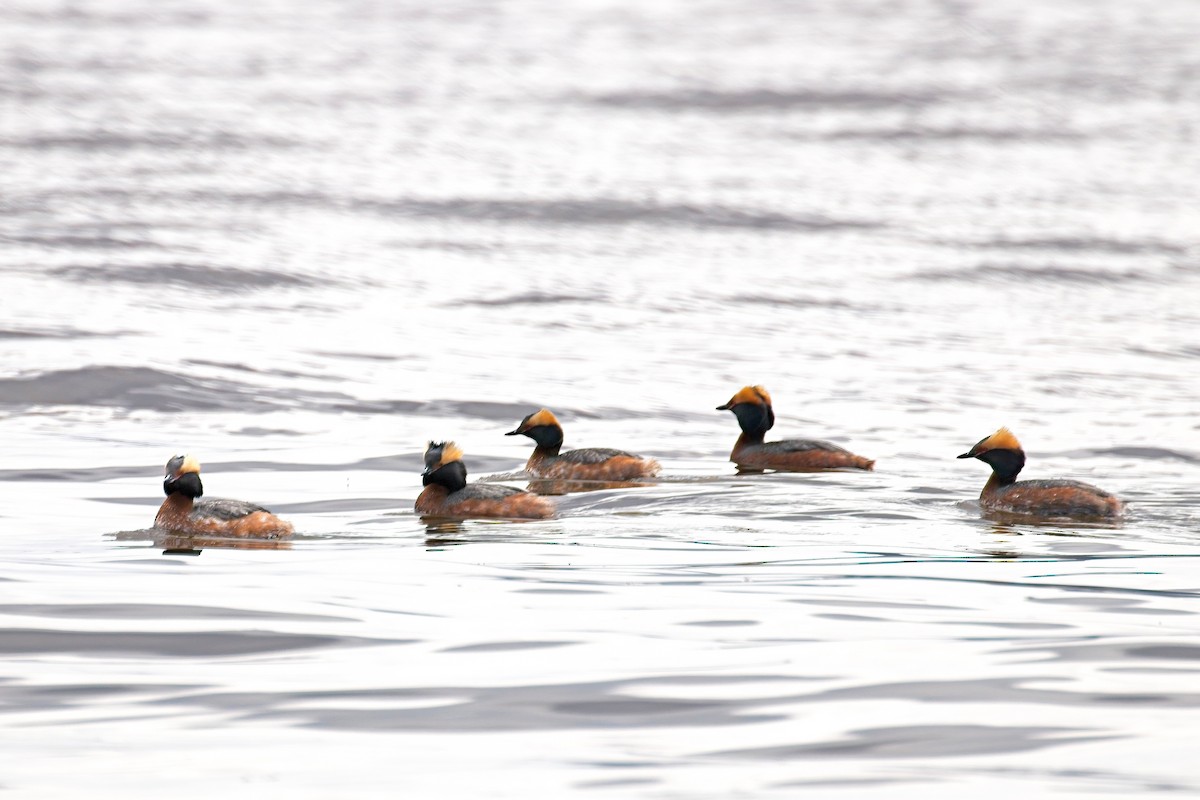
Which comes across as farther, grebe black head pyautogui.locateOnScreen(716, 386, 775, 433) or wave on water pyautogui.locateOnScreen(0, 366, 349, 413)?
wave on water pyautogui.locateOnScreen(0, 366, 349, 413)

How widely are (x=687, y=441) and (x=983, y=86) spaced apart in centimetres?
3699

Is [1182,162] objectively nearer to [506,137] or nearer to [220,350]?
[506,137]

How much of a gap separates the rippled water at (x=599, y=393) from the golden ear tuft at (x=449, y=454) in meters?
0.77

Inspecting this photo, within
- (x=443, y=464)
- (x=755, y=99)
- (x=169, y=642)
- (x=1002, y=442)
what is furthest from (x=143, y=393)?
(x=755, y=99)

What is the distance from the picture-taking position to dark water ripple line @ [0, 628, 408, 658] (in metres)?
8.45

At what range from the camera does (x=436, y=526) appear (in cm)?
1287

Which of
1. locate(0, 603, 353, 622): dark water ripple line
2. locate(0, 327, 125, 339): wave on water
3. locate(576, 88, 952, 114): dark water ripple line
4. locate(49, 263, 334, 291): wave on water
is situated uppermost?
locate(576, 88, 952, 114): dark water ripple line

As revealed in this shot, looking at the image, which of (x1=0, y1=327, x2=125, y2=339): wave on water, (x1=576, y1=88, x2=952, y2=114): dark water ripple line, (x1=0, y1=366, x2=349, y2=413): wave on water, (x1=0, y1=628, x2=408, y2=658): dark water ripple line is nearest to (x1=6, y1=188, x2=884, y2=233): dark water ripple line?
(x1=576, y1=88, x2=952, y2=114): dark water ripple line

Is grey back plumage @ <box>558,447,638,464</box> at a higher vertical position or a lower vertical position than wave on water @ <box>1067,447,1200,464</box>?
higher

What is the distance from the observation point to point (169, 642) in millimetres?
8609

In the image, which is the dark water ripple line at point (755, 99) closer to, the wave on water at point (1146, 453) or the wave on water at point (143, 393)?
the wave on water at point (143, 393)

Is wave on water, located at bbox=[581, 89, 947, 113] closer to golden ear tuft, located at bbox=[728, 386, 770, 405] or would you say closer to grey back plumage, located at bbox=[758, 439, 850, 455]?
golden ear tuft, located at bbox=[728, 386, 770, 405]

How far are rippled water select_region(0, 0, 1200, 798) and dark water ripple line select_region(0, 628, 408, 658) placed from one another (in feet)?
0.11

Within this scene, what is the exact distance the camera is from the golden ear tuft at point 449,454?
13.5m
